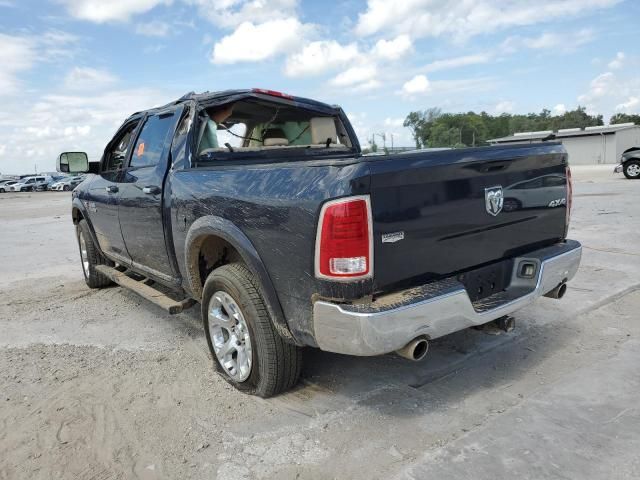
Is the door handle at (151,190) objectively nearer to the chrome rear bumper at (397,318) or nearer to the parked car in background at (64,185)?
the chrome rear bumper at (397,318)

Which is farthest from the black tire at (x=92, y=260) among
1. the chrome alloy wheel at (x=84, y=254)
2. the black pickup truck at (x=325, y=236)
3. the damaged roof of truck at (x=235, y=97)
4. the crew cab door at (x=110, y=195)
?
the damaged roof of truck at (x=235, y=97)

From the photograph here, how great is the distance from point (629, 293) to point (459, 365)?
252 cm

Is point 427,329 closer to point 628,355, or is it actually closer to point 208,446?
point 208,446

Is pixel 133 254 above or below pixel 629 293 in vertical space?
above

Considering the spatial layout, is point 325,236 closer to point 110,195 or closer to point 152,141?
point 152,141

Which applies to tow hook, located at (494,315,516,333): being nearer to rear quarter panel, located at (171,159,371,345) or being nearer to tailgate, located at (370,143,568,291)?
tailgate, located at (370,143,568,291)

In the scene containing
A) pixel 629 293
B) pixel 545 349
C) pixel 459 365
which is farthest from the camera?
pixel 629 293

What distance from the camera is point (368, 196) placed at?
2518 millimetres

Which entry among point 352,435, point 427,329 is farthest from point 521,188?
point 352,435

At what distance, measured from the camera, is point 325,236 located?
8.35ft

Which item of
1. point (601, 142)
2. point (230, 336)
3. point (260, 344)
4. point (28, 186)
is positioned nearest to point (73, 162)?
point (230, 336)

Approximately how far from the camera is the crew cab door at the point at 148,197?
4121 millimetres

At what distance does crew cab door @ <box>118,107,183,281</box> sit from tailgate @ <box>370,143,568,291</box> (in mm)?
2025

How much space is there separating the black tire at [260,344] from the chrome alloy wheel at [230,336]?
2.8 inches
